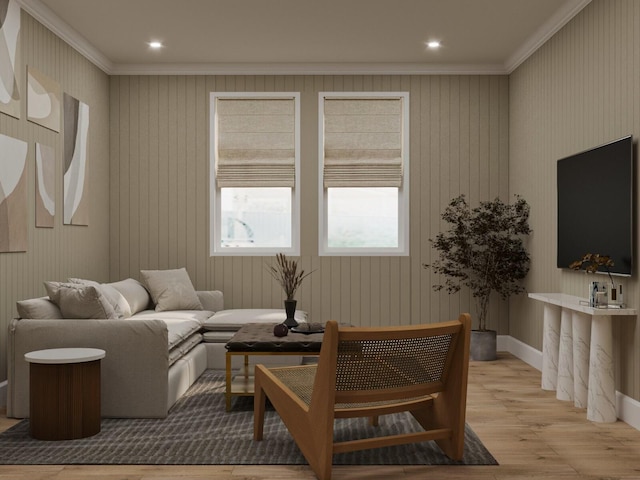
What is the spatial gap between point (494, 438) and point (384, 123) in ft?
13.2

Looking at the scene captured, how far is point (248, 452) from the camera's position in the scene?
11.9 ft

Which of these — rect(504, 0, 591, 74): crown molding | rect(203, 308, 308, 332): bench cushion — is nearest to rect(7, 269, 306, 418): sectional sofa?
rect(203, 308, 308, 332): bench cushion

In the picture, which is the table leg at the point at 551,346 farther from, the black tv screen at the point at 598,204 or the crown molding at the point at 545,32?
the crown molding at the point at 545,32

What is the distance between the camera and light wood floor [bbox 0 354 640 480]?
3262 mm

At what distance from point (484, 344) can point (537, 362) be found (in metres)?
0.57

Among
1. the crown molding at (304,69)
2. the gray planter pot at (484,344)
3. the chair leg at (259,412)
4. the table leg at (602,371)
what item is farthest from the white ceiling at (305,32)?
the chair leg at (259,412)

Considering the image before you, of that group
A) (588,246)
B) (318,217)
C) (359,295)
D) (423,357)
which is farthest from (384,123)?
(423,357)

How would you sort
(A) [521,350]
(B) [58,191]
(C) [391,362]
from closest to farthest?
(C) [391,362] → (B) [58,191] → (A) [521,350]

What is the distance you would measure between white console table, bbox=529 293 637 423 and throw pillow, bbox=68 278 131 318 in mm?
3257

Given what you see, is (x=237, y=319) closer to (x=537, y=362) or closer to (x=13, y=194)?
(x=13, y=194)

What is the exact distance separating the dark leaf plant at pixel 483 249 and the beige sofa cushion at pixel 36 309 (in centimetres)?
378

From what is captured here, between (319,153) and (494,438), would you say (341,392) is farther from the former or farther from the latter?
(319,153)

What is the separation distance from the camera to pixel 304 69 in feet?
23.0

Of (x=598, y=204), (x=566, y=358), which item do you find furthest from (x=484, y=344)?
(x=598, y=204)
